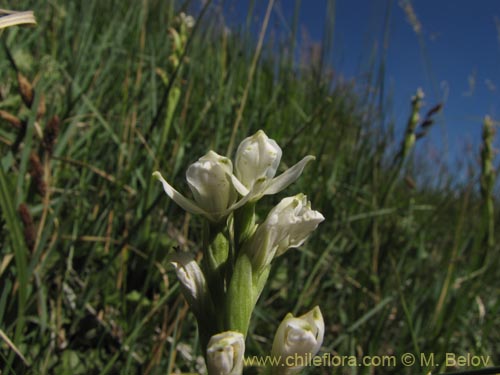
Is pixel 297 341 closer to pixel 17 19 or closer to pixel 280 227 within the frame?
pixel 280 227

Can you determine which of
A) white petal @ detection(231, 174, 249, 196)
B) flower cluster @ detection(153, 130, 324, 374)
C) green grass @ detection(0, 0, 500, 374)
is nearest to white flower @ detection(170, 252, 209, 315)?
flower cluster @ detection(153, 130, 324, 374)

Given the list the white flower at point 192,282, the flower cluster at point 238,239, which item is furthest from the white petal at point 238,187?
the white flower at point 192,282

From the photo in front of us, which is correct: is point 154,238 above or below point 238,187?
below

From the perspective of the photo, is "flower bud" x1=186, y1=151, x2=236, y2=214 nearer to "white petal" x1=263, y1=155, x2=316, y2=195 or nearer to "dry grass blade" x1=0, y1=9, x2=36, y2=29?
"white petal" x1=263, y1=155, x2=316, y2=195

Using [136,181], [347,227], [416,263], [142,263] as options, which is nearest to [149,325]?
[142,263]

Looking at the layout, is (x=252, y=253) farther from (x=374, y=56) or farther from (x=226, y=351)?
(x=374, y=56)

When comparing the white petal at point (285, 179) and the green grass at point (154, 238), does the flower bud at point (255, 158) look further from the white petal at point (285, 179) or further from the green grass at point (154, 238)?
the green grass at point (154, 238)

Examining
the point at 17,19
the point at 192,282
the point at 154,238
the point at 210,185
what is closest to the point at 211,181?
the point at 210,185
